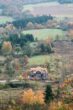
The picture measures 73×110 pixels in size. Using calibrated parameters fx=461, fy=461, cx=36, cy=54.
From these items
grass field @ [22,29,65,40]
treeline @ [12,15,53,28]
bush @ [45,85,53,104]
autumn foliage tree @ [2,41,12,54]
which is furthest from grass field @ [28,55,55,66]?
treeline @ [12,15,53,28]

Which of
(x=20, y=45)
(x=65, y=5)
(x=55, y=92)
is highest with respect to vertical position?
(x=55, y=92)

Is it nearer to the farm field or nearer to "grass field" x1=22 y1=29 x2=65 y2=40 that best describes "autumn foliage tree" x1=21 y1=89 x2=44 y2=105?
"grass field" x1=22 y1=29 x2=65 y2=40

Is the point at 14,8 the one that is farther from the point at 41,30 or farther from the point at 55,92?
the point at 55,92

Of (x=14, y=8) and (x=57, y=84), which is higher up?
(x=57, y=84)

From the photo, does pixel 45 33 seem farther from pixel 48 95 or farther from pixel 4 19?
pixel 48 95

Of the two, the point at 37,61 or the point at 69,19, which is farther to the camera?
the point at 69,19

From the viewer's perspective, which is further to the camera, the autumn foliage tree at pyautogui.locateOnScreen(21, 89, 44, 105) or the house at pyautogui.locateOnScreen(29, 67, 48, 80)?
the house at pyautogui.locateOnScreen(29, 67, 48, 80)

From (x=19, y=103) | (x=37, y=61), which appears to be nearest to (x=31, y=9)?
(x=37, y=61)
